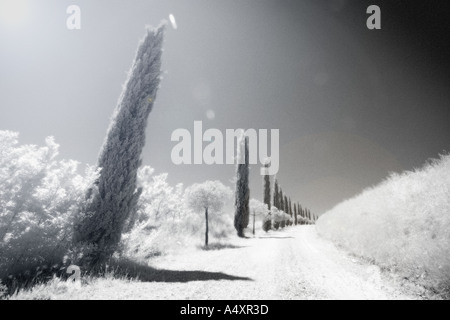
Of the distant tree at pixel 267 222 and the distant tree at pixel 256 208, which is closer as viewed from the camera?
the distant tree at pixel 256 208

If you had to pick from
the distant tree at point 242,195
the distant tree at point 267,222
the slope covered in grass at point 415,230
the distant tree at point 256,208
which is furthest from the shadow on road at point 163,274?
the distant tree at point 267,222

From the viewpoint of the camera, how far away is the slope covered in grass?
5.39 m

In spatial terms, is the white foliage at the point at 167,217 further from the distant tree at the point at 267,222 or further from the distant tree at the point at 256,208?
the distant tree at the point at 267,222

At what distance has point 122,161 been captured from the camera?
26.5 ft

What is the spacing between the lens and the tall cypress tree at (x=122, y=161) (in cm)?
726

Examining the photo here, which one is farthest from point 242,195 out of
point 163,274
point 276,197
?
point 276,197

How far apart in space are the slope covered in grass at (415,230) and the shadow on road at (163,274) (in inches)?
169

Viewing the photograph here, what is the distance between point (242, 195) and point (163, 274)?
67.2ft

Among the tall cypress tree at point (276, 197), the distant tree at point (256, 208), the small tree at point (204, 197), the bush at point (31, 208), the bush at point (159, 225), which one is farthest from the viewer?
the tall cypress tree at point (276, 197)

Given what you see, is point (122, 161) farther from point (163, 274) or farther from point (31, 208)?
A: point (163, 274)

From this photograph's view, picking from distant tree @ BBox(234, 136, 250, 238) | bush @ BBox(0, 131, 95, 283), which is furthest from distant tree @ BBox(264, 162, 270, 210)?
bush @ BBox(0, 131, 95, 283)

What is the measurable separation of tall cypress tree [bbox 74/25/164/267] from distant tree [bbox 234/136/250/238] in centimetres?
1899

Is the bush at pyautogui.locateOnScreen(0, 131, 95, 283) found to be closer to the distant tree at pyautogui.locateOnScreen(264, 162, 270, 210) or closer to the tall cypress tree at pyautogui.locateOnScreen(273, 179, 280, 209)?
the distant tree at pyautogui.locateOnScreen(264, 162, 270, 210)

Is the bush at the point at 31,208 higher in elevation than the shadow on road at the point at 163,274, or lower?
higher
